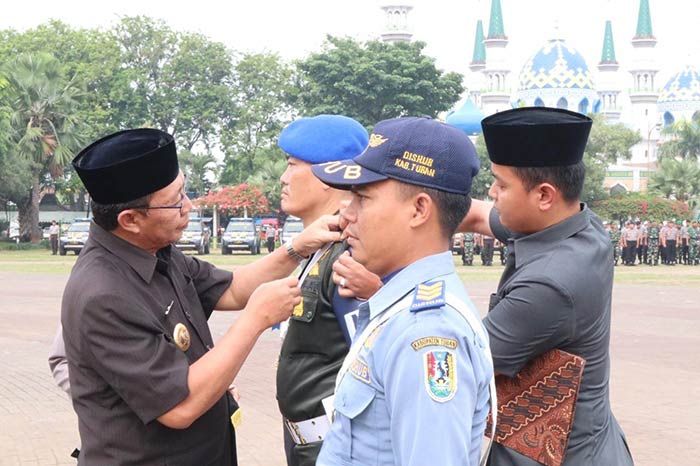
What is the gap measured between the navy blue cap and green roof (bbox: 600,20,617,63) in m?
105

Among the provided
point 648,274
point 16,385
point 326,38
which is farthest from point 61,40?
point 16,385

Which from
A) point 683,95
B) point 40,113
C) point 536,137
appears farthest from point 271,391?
point 683,95

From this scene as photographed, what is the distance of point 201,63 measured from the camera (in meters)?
63.4

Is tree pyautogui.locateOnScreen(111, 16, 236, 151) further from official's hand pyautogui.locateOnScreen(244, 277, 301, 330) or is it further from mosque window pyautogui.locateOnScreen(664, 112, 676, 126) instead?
official's hand pyautogui.locateOnScreen(244, 277, 301, 330)

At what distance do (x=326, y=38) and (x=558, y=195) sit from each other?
5611cm

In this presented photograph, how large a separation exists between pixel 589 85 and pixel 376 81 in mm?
36285

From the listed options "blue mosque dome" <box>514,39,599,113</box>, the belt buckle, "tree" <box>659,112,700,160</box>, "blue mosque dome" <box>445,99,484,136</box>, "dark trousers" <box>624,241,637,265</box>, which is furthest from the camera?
"blue mosque dome" <box>514,39,599,113</box>

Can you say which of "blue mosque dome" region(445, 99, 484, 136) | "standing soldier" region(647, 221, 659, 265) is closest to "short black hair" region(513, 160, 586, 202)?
"standing soldier" region(647, 221, 659, 265)

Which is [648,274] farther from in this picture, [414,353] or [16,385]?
[414,353]

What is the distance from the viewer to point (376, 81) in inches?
2191

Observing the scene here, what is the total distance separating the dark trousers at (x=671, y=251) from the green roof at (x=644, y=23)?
64955 mm

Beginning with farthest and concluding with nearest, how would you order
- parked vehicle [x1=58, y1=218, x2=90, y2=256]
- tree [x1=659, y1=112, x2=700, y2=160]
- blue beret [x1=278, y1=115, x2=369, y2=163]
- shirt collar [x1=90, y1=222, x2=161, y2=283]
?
1. tree [x1=659, y1=112, x2=700, y2=160]
2. parked vehicle [x1=58, y1=218, x2=90, y2=256]
3. blue beret [x1=278, y1=115, x2=369, y2=163]
4. shirt collar [x1=90, y1=222, x2=161, y2=283]

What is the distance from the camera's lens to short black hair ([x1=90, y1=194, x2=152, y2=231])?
10.4ft

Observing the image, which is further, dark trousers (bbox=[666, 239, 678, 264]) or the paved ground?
dark trousers (bbox=[666, 239, 678, 264])
